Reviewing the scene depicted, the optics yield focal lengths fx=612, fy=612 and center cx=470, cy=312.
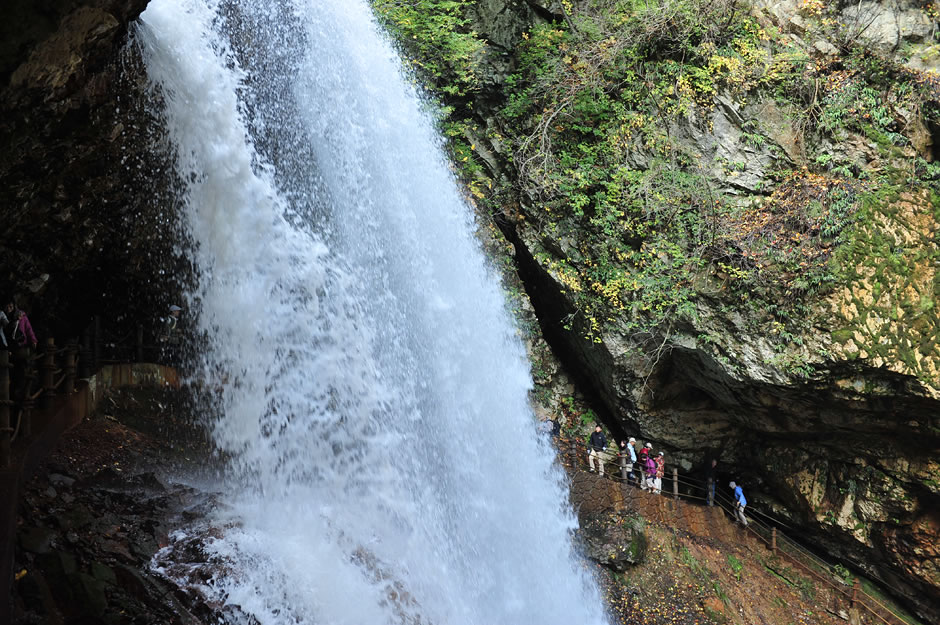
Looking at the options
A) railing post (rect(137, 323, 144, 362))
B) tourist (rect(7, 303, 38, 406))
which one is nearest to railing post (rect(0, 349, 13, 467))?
tourist (rect(7, 303, 38, 406))

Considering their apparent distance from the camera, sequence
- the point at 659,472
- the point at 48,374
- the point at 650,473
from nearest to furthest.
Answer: the point at 48,374 → the point at 650,473 → the point at 659,472

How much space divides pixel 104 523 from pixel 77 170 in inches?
154

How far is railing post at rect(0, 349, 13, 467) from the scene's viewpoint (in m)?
5.22

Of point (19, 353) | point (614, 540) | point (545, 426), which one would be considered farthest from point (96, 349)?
point (614, 540)

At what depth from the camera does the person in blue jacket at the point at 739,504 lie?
1241cm

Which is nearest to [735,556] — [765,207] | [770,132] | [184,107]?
[765,207]

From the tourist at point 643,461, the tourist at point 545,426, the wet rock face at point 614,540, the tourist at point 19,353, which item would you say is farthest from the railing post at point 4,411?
the tourist at point 643,461

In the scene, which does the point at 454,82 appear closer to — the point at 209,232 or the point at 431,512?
the point at 209,232

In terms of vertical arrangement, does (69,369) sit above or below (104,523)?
above

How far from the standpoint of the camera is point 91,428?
780 centimetres

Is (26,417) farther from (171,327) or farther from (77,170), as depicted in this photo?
(171,327)

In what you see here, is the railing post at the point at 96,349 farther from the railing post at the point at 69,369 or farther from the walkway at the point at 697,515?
the walkway at the point at 697,515

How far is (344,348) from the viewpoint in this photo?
26.6 feet

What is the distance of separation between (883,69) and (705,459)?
→ 817 centimetres
